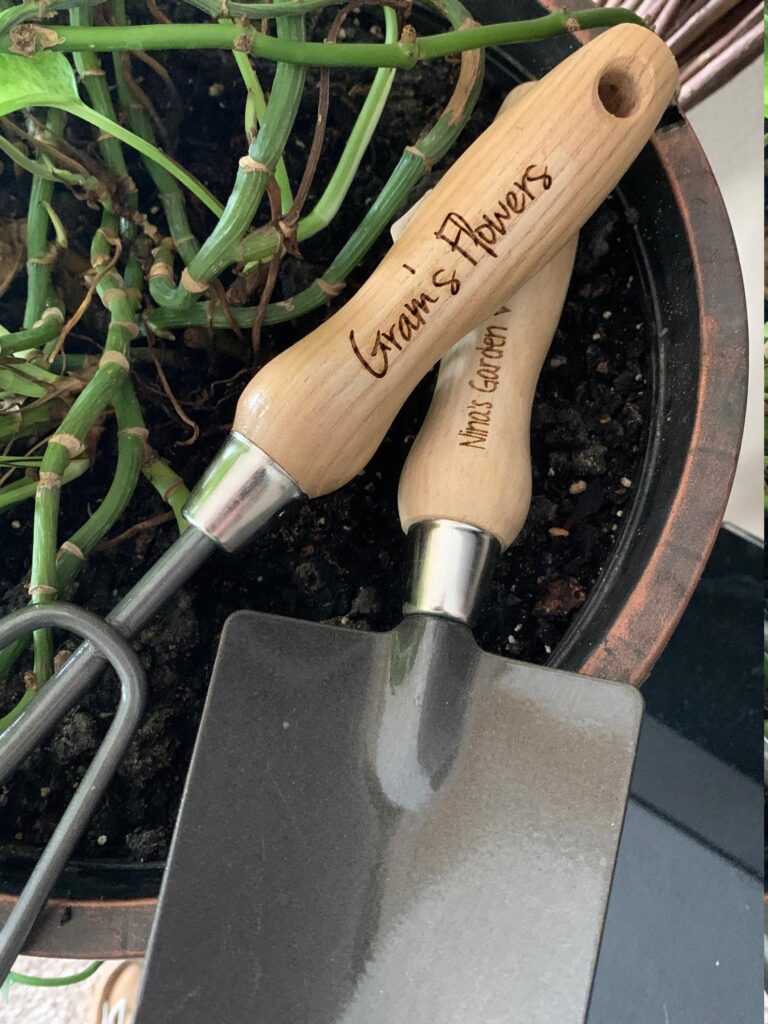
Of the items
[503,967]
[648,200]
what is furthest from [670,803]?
[648,200]

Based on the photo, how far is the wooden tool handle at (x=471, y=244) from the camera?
37cm

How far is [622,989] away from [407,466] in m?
0.50

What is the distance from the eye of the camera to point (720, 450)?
1.34 feet

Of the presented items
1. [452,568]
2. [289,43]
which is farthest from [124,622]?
[289,43]

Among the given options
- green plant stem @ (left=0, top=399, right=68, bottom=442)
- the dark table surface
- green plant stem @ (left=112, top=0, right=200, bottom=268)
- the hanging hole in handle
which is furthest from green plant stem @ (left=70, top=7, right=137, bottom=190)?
the dark table surface

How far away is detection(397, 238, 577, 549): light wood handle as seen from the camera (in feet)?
1.28

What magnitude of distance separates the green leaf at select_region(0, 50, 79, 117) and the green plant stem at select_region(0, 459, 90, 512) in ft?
0.56

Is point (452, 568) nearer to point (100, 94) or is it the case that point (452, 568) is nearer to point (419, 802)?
point (419, 802)

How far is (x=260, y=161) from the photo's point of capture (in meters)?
0.36

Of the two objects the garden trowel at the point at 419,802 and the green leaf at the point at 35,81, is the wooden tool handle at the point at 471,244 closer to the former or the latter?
the garden trowel at the point at 419,802

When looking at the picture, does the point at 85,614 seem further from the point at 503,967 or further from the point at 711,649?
the point at 711,649

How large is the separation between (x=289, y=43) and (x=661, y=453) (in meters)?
0.28

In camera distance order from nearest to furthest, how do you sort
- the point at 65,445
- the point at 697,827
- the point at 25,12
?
the point at 25,12
the point at 65,445
the point at 697,827

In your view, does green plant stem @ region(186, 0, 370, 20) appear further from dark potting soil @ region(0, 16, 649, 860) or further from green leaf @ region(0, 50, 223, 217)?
dark potting soil @ region(0, 16, 649, 860)
